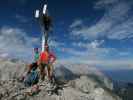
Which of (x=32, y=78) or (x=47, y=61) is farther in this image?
(x=32, y=78)

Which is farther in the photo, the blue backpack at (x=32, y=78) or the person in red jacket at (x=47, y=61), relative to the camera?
the blue backpack at (x=32, y=78)

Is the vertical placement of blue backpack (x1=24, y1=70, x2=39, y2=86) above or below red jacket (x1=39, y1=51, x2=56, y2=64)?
below

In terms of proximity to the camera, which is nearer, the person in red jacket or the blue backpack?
the person in red jacket

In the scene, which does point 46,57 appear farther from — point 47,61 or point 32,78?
point 32,78

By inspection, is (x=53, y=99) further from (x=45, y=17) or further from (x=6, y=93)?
(x=45, y=17)

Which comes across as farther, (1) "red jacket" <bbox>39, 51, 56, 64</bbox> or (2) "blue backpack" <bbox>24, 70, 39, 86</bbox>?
(2) "blue backpack" <bbox>24, 70, 39, 86</bbox>

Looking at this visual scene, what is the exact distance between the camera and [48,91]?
24.8 m

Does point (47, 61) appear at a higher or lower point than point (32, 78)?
higher

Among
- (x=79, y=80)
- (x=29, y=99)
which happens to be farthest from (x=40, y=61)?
(x=79, y=80)

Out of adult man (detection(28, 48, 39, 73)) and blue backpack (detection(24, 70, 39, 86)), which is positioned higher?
adult man (detection(28, 48, 39, 73))

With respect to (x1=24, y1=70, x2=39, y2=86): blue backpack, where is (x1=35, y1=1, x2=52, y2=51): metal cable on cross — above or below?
above

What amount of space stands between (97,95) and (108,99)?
1.43m

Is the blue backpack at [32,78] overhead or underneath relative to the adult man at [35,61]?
underneath

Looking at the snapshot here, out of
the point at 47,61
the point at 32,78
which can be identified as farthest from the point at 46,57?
the point at 32,78
